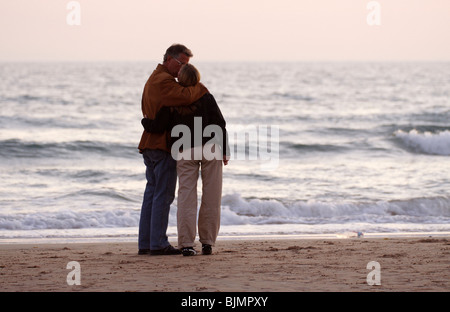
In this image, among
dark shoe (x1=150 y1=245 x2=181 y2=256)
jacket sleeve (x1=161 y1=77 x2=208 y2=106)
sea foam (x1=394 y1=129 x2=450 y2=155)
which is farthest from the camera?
sea foam (x1=394 y1=129 x2=450 y2=155)

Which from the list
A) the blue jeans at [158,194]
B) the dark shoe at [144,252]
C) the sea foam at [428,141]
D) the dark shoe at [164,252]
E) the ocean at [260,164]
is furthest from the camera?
the sea foam at [428,141]

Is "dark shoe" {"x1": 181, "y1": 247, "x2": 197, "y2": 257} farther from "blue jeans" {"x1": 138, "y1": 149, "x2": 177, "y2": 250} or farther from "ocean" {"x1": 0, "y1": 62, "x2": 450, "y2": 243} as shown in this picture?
"ocean" {"x1": 0, "y1": 62, "x2": 450, "y2": 243}

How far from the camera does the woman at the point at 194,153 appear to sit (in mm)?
5414

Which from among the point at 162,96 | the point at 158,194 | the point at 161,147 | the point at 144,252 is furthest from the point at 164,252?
the point at 162,96

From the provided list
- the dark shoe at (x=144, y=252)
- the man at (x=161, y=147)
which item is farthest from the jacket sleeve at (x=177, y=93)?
the dark shoe at (x=144, y=252)

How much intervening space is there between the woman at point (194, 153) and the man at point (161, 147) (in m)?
0.07

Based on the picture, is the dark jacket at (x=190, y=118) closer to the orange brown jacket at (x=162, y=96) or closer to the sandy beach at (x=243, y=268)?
the orange brown jacket at (x=162, y=96)

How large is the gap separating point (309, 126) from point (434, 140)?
498cm

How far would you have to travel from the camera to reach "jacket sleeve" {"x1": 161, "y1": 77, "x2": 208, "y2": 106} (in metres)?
5.38

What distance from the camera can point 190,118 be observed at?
17.8 feet

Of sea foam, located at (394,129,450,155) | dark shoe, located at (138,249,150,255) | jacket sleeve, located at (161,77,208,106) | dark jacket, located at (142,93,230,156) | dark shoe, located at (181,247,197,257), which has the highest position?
sea foam, located at (394,129,450,155)

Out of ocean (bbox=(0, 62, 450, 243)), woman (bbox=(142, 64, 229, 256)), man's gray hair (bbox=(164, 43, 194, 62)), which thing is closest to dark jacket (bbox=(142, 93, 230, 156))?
woman (bbox=(142, 64, 229, 256))

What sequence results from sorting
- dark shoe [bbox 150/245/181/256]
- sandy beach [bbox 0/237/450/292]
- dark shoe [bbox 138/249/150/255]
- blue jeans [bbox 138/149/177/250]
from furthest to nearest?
dark shoe [bbox 138/249/150/255], dark shoe [bbox 150/245/181/256], blue jeans [bbox 138/149/177/250], sandy beach [bbox 0/237/450/292]
